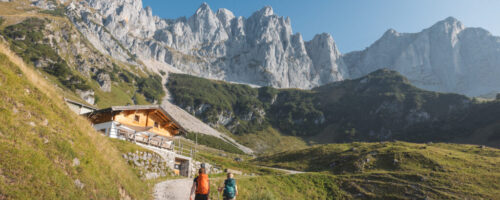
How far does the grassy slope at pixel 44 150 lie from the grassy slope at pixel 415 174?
107ft

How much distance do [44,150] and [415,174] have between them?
146 ft

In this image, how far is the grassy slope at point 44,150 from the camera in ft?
26.9

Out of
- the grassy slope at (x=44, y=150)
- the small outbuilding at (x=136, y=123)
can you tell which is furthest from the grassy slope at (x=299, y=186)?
the grassy slope at (x=44, y=150)

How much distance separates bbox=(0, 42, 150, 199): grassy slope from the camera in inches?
323

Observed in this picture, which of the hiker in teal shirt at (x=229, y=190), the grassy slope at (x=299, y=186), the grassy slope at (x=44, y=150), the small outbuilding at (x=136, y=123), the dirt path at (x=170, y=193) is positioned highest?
the small outbuilding at (x=136, y=123)

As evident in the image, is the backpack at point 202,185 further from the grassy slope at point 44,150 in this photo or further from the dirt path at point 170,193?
the dirt path at point 170,193

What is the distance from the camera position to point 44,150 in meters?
9.64

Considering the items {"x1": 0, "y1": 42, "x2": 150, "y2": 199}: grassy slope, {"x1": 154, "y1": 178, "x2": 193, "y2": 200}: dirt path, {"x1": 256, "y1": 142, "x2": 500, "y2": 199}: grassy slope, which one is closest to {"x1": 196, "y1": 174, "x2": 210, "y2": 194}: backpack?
{"x1": 0, "y1": 42, "x2": 150, "y2": 199}: grassy slope

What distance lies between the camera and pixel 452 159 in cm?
4728

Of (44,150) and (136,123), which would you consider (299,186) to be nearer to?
Answer: (136,123)

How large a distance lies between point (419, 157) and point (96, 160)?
50.9 m

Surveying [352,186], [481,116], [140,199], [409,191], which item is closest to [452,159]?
[409,191]

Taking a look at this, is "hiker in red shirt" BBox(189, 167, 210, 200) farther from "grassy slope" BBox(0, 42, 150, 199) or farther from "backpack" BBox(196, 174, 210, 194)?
"grassy slope" BBox(0, 42, 150, 199)

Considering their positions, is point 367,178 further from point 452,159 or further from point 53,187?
point 53,187
